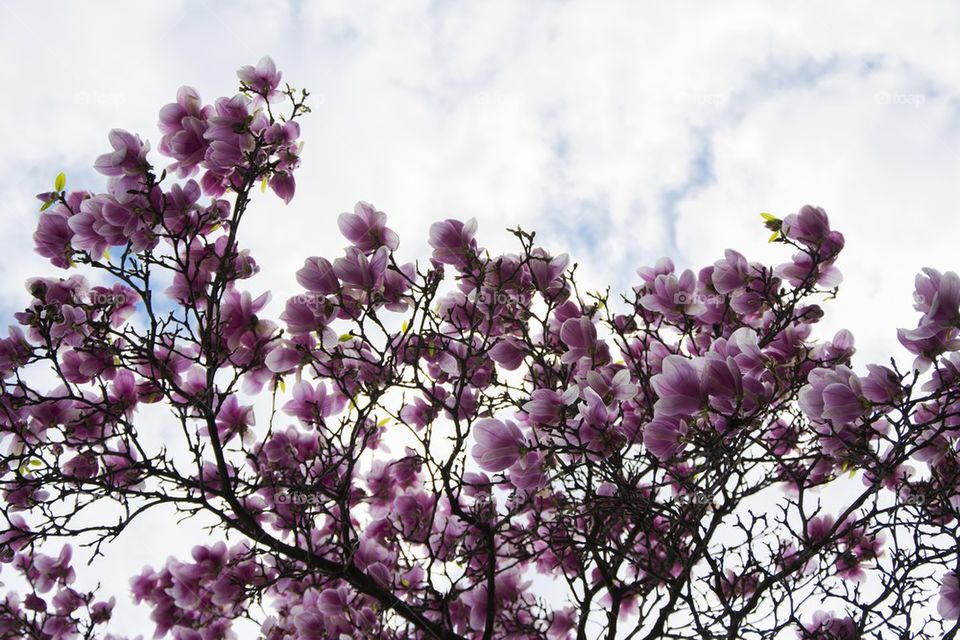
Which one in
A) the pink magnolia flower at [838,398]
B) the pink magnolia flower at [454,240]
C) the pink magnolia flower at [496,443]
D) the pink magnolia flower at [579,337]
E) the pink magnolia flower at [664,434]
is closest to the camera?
the pink magnolia flower at [838,398]

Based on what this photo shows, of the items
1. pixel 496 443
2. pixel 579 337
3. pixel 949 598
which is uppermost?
pixel 579 337

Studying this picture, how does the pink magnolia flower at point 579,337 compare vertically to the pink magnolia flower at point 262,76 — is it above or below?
below

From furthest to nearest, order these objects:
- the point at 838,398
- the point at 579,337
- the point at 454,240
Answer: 1. the point at 454,240
2. the point at 579,337
3. the point at 838,398

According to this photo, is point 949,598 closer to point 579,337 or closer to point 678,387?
point 678,387

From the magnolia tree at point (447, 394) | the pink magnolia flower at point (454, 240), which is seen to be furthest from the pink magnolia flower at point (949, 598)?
Answer: the pink magnolia flower at point (454, 240)

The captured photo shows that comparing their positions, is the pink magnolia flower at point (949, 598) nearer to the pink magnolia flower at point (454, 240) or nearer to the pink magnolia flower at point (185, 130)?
the pink magnolia flower at point (454, 240)

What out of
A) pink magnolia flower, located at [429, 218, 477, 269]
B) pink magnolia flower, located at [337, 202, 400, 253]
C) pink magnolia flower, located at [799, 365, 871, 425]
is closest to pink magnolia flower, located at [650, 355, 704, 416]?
pink magnolia flower, located at [799, 365, 871, 425]

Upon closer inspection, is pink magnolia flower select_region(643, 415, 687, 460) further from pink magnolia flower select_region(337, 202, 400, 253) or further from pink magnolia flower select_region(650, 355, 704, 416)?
pink magnolia flower select_region(337, 202, 400, 253)

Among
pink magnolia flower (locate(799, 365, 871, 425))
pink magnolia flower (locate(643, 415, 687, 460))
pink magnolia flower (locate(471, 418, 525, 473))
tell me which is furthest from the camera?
pink magnolia flower (locate(471, 418, 525, 473))

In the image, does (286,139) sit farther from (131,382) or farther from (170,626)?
(170,626)

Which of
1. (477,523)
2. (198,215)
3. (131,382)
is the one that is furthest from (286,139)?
(477,523)

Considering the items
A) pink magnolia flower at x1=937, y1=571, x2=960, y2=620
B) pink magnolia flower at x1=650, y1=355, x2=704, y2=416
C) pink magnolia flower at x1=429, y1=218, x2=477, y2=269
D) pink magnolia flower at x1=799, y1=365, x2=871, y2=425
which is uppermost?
pink magnolia flower at x1=429, y1=218, x2=477, y2=269

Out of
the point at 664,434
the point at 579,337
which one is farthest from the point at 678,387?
the point at 579,337

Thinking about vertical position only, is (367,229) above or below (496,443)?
above
